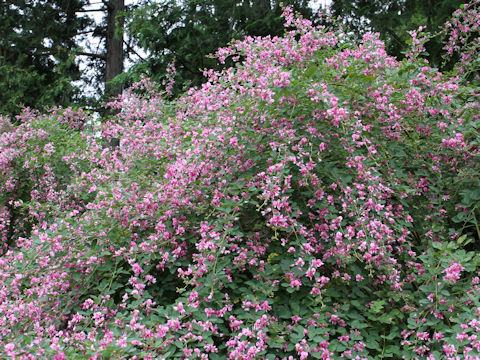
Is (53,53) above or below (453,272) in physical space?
above

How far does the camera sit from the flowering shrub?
2156 millimetres

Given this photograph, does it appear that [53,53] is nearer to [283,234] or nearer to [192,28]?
[192,28]

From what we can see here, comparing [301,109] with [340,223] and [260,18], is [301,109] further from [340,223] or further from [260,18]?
[260,18]

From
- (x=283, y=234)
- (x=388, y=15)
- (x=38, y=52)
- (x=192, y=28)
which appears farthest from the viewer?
(x=38, y=52)

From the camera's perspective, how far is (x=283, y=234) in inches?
104

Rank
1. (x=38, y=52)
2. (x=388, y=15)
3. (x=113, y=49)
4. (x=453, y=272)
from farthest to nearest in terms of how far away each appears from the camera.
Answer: (x=38, y=52)
(x=113, y=49)
(x=388, y=15)
(x=453, y=272)

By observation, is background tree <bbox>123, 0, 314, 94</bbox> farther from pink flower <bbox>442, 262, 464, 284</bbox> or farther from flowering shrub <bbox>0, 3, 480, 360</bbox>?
pink flower <bbox>442, 262, 464, 284</bbox>

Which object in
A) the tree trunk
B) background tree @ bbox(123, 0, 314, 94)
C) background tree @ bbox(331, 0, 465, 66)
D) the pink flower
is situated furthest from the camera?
the tree trunk

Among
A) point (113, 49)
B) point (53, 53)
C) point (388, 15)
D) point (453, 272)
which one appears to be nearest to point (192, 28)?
point (388, 15)

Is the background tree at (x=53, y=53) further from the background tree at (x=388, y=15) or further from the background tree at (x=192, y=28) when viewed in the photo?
the background tree at (x=388, y=15)

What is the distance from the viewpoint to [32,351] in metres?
2.04

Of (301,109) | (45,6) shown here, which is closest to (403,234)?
(301,109)

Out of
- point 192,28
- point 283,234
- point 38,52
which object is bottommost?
point 283,234

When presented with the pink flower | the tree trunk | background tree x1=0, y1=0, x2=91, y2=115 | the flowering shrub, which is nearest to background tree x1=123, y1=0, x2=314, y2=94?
the tree trunk
